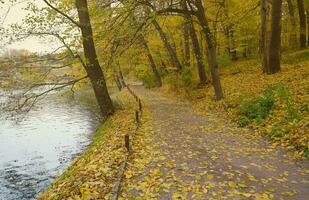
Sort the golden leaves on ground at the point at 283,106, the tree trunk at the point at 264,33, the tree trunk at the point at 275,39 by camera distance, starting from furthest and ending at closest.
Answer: the tree trunk at the point at 264,33 → the tree trunk at the point at 275,39 → the golden leaves on ground at the point at 283,106

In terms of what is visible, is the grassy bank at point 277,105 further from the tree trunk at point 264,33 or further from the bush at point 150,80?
the bush at point 150,80

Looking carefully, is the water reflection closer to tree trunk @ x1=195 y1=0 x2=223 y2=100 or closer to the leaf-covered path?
the leaf-covered path

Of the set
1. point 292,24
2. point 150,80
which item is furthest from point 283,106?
point 150,80

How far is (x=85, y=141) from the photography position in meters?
19.1

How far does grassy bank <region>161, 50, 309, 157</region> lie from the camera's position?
32.9ft

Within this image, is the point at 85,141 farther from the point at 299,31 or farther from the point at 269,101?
the point at 299,31

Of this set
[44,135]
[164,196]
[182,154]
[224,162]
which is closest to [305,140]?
[224,162]

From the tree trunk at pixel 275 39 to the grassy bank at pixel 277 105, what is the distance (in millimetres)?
549

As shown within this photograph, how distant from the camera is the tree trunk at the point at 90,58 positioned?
57.9 ft

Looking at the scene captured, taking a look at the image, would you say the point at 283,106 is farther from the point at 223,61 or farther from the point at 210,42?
the point at 223,61

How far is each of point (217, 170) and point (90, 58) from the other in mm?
11944

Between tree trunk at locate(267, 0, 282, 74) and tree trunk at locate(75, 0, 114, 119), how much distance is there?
30.6 feet

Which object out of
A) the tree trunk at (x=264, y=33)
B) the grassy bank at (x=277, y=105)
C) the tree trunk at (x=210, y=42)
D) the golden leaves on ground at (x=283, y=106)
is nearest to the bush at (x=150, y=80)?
A: the golden leaves on ground at (x=283, y=106)

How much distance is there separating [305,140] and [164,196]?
15.2 ft
